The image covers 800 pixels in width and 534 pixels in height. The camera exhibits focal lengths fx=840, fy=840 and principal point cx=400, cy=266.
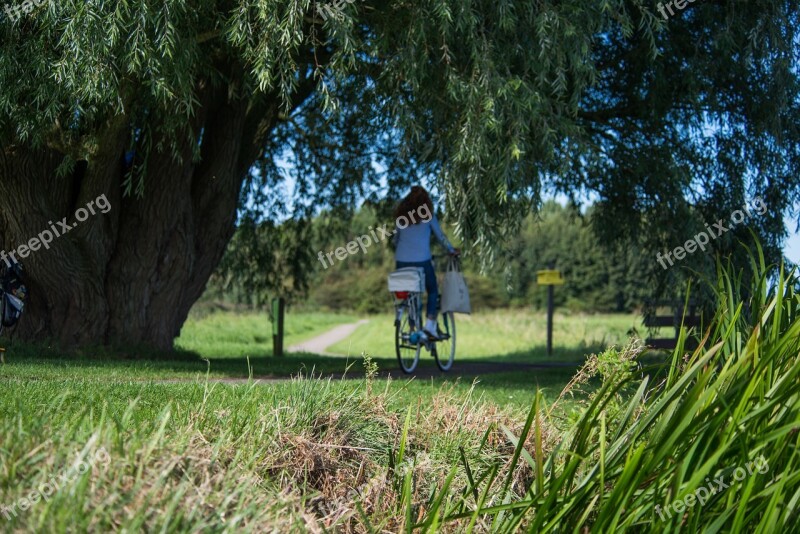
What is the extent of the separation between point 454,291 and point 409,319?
2.23 ft

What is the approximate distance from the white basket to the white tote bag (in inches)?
25.2

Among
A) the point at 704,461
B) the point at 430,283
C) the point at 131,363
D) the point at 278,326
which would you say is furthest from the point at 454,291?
the point at 704,461

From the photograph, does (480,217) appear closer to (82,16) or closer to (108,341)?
(82,16)

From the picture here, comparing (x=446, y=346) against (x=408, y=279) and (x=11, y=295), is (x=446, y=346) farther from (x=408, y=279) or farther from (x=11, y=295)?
(x=11, y=295)

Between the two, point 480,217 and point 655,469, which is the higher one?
point 480,217

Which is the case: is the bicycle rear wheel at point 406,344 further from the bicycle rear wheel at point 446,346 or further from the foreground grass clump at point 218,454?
the foreground grass clump at point 218,454

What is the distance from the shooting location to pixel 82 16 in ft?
24.0

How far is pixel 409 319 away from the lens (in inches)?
419

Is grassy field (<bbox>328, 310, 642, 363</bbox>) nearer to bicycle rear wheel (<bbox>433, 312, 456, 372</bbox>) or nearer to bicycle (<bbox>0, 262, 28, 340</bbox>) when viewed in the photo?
bicycle rear wheel (<bbox>433, 312, 456, 372</bbox>)

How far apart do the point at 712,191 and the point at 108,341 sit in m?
8.43

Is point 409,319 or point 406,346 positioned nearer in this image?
point 406,346

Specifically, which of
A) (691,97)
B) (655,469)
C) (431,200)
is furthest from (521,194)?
(655,469)

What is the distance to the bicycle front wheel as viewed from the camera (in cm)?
1050

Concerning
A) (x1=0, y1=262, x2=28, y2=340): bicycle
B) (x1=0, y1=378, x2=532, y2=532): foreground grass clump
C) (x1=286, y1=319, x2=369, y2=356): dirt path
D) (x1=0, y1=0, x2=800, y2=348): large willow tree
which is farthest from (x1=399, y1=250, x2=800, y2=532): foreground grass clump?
(x1=286, y1=319, x2=369, y2=356): dirt path
